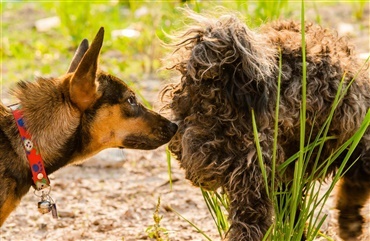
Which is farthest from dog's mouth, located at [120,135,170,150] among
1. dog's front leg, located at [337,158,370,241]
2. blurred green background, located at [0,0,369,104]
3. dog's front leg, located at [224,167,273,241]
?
blurred green background, located at [0,0,369,104]

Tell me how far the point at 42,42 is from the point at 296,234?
282 inches

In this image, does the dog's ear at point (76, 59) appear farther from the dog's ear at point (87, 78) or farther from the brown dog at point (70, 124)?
the dog's ear at point (87, 78)

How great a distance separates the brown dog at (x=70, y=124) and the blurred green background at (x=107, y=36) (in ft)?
10.9

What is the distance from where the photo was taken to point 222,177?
4059mm

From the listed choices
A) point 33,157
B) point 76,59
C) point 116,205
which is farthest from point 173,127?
point 116,205

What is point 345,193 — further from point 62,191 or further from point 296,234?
point 62,191

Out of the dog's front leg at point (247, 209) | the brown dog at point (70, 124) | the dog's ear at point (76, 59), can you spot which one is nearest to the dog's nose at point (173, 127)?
the brown dog at point (70, 124)

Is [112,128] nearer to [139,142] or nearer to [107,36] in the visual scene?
[139,142]

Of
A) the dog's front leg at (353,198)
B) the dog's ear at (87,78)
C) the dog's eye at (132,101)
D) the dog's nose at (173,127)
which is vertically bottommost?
the dog's front leg at (353,198)

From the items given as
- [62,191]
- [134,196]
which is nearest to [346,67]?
[134,196]

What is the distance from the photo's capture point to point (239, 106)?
4078 millimetres

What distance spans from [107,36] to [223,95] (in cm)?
617

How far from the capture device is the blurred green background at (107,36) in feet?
29.8

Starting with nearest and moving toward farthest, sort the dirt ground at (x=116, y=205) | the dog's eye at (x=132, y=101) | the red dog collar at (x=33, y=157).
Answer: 1. the red dog collar at (x=33, y=157)
2. the dog's eye at (x=132, y=101)
3. the dirt ground at (x=116, y=205)
